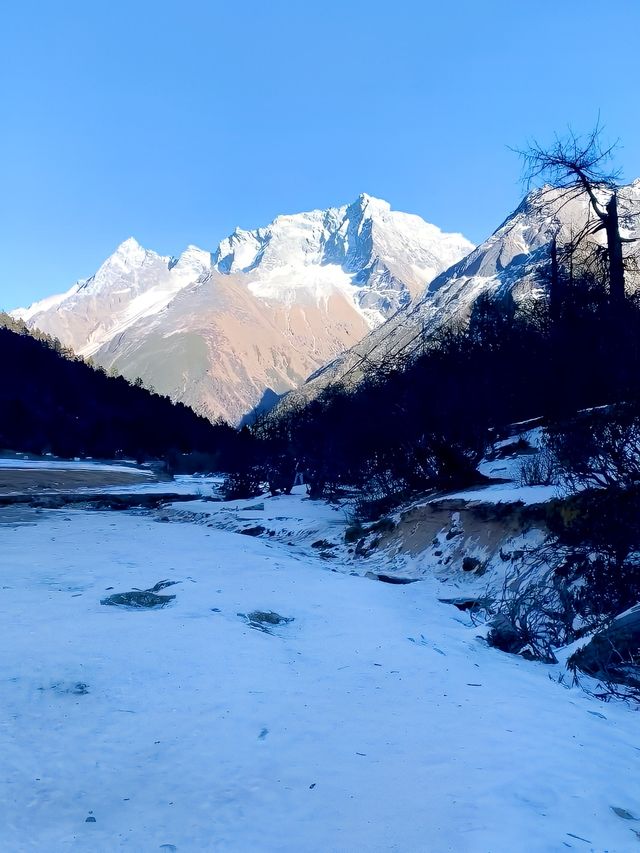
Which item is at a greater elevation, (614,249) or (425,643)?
(614,249)

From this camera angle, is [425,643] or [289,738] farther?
[425,643]

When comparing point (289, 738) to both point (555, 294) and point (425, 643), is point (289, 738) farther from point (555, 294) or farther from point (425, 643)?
point (555, 294)

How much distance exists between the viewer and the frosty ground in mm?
2875

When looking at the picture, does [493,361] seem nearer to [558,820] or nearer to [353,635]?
[353,635]

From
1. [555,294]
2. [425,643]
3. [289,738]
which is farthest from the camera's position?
[555,294]

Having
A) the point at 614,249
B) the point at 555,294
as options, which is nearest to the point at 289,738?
the point at 614,249

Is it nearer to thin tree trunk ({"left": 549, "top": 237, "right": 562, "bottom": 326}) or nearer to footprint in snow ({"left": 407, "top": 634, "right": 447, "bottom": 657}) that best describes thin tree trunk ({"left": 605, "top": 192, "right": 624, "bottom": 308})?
thin tree trunk ({"left": 549, "top": 237, "right": 562, "bottom": 326})

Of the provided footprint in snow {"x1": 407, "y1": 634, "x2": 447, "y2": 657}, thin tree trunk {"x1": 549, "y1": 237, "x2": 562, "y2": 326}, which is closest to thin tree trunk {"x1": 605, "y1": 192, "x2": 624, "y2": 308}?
thin tree trunk {"x1": 549, "y1": 237, "x2": 562, "y2": 326}

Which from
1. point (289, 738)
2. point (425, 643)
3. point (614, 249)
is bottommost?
point (425, 643)

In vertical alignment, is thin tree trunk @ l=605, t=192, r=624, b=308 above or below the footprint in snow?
above

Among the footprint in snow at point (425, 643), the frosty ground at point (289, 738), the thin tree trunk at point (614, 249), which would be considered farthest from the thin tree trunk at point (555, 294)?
the frosty ground at point (289, 738)

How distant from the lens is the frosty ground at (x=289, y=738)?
288cm

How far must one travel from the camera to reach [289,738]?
3863 millimetres

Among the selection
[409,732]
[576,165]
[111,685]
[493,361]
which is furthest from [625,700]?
[493,361]
